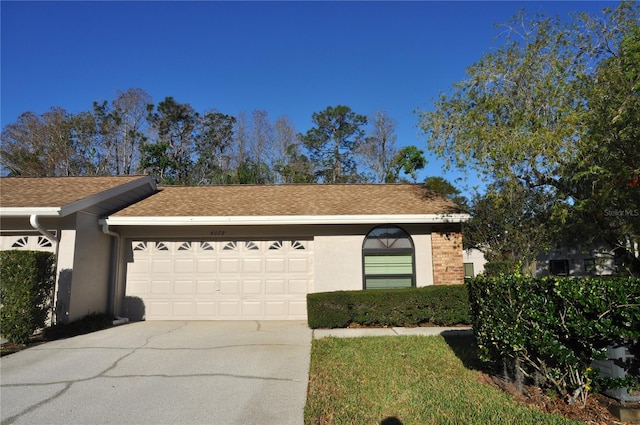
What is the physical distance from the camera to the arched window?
35.3 ft

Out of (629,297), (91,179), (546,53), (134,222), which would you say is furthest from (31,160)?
(629,297)

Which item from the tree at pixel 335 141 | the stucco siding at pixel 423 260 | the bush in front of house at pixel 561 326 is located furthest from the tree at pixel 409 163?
the bush in front of house at pixel 561 326

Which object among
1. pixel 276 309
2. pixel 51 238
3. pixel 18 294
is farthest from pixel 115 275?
pixel 276 309

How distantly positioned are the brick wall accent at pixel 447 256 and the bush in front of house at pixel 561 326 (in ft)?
17.9

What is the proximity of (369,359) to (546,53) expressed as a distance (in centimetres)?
813

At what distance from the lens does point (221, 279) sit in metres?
10.9

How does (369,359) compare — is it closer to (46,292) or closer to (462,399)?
(462,399)

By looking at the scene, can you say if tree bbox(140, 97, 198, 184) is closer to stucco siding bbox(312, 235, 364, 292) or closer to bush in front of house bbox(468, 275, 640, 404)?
stucco siding bbox(312, 235, 364, 292)

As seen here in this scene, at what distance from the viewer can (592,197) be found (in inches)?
315

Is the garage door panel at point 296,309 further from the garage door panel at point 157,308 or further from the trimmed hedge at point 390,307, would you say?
the garage door panel at point 157,308

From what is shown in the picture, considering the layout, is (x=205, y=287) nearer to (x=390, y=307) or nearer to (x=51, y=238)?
(x=51, y=238)

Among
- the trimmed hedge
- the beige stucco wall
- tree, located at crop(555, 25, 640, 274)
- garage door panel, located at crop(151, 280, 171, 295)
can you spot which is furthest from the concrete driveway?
tree, located at crop(555, 25, 640, 274)

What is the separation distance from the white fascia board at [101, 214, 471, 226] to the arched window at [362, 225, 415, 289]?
565 millimetres

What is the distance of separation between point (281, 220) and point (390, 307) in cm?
344
